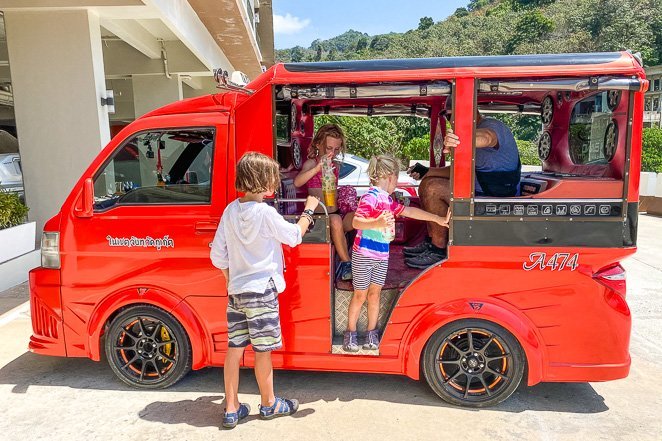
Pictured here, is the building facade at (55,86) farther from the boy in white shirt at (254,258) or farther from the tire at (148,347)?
the boy in white shirt at (254,258)

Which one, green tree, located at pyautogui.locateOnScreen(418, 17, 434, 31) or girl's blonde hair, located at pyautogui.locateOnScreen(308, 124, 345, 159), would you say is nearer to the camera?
girl's blonde hair, located at pyautogui.locateOnScreen(308, 124, 345, 159)

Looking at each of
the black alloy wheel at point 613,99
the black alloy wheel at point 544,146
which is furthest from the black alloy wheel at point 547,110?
the black alloy wheel at point 613,99

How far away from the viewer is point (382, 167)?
11.5 ft

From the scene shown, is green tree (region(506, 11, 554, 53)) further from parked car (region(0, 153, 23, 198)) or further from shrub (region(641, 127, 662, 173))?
parked car (region(0, 153, 23, 198))

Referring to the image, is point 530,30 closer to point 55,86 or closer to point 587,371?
point 55,86

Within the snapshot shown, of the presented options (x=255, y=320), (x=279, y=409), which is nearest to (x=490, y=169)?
(x=255, y=320)

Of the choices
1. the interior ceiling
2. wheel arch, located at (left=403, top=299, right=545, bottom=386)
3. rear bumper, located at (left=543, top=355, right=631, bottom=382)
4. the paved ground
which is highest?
the interior ceiling

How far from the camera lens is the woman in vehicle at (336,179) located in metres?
3.79

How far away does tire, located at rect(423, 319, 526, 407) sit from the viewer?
3426 millimetres

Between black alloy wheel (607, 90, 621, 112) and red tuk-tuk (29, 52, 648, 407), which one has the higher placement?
black alloy wheel (607, 90, 621, 112)

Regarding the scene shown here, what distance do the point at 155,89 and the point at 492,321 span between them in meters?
12.8

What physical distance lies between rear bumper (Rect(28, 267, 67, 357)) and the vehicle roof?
217 centimetres

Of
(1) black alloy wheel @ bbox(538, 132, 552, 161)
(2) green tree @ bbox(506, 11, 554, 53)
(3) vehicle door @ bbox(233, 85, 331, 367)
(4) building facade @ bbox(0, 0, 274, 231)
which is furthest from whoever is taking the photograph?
(2) green tree @ bbox(506, 11, 554, 53)

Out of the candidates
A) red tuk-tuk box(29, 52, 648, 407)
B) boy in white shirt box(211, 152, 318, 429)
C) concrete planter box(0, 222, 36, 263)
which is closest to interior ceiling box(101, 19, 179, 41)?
concrete planter box(0, 222, 36, 263)
